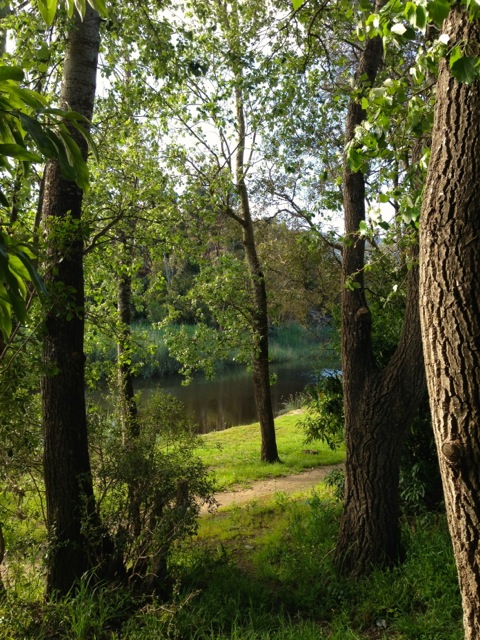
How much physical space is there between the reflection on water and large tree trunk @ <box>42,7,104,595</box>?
1148 cm

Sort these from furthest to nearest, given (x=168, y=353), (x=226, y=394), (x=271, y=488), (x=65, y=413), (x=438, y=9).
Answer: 1. (x=226, y=394)
2. (x=168, y=353)
3. (x=271, y=488)
4. (x=65, y=413)
5. (x=438, y=9)

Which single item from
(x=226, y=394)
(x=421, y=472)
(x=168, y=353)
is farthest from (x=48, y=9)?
(x=226, y=394)

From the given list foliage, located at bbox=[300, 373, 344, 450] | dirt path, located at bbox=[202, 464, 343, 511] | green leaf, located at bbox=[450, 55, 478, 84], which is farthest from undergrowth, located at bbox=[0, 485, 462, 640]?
green leaf, located at bbox=[450, 55, 478, 84]

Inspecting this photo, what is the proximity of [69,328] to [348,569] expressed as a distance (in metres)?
3.37

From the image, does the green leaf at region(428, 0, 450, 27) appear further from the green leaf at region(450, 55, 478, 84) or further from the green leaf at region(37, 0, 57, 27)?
the green leaf at region(37, 0, 57, 27)

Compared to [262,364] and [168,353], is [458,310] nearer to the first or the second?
[262,364]

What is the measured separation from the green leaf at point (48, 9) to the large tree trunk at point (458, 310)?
165 cm

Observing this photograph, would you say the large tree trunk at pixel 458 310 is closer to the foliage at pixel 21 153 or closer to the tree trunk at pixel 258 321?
the foliage at pixel 21 153

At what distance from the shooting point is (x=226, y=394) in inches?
945

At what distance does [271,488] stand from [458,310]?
7.45 m

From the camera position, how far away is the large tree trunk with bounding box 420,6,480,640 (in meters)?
2.22

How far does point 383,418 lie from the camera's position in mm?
5172

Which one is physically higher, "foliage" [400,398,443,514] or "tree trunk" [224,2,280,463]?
"tree trunk" [224,2,280,463]

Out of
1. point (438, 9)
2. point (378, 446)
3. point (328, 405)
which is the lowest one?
point (378, 446)
